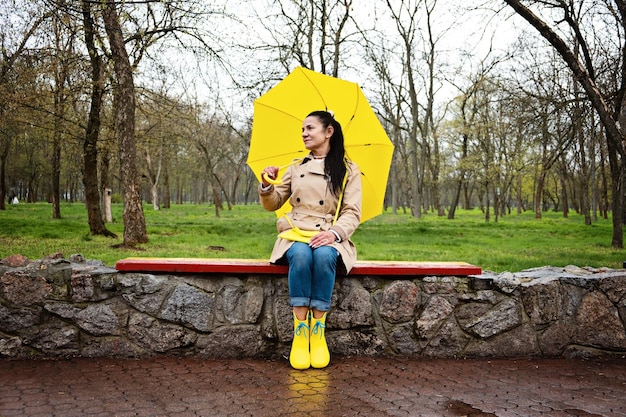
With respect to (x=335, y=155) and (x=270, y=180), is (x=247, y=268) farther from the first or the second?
(x=335, y=155)

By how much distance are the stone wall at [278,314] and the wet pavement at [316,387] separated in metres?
0.13

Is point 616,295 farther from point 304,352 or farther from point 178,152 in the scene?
point 178,152

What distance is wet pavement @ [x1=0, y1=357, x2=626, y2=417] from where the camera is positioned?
286cm

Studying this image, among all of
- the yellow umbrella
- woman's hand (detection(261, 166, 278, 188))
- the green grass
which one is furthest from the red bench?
the green grass

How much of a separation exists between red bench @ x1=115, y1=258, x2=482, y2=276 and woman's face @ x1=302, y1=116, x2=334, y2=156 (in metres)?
0.97

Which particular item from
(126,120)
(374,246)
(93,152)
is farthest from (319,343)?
(93,152)

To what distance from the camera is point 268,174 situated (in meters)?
3.96

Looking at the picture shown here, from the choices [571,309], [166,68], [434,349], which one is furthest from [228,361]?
[166,68]

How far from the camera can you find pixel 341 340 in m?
4.03

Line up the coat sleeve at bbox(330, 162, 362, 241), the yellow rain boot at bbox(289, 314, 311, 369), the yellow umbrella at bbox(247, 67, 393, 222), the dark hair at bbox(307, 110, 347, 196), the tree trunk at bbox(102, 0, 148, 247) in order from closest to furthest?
the yellow rain boot at bbox(289, 314, 311, 369)
the coat sleeve at bbox(330, 162, 362, 241)
the dark hair at bbox(307, 110, 347, 196)
the yellow umbrella at bbox(247, 67, 393, 222)
the tree trunk at bbox(102, 0, 148, 247)

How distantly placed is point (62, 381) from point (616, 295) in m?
4.04

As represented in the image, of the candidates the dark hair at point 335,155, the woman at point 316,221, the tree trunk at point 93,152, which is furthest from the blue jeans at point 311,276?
the tree trunk at point 93,152

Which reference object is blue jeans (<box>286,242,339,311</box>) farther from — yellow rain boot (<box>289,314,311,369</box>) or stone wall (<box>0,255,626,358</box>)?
stone wall (<box>0,255,626,358</box>)

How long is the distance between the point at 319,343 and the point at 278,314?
0.44m
